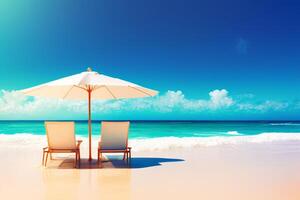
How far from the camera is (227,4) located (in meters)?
18.6

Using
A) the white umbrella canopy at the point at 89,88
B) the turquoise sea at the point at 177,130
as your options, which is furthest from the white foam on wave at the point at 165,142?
the turquoise sea at the point at 177,130

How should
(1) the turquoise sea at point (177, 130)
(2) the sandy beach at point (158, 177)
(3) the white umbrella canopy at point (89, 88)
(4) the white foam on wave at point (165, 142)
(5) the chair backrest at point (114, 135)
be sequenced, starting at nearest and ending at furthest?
1. (2) the sandy beach at point (158, 177)
2. (3) the white umbrella canopy at point (89, 88)
3. (5) the chair backrest at point (114, 135)
4. (4) the white foam on wave at point (165, 142)
5. (1) the turquoise sea at point (177, 130)

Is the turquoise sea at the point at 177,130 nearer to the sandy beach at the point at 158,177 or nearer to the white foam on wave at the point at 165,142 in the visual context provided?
the white foam on wave at the point at 165,142

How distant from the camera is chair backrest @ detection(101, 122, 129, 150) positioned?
6.78 metres

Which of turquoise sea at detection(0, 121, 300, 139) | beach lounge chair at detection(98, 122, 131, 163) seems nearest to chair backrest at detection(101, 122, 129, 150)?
beach lounge chair at detection(98, 122, 131, 163)

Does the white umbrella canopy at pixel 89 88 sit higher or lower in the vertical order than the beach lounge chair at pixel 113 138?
higher

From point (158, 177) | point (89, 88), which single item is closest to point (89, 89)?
point (89, 88)

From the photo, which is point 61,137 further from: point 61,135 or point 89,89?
point 89,89

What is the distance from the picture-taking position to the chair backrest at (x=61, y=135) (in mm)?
6594

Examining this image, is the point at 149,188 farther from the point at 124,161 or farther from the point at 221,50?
the point at 221,50

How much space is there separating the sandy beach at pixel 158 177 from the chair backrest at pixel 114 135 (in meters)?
0.41

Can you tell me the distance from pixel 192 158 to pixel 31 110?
25.0 meters

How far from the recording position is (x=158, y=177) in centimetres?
573

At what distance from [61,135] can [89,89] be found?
4.43ft
